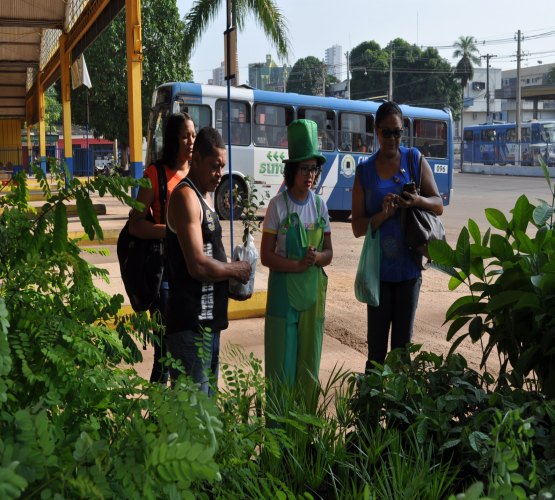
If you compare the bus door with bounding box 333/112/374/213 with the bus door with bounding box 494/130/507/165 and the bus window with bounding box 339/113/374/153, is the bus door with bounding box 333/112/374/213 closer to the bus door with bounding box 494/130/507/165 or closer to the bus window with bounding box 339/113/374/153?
the bus window with bounding box 339/113/374/153

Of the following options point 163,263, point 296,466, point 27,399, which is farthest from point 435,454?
point 163,263

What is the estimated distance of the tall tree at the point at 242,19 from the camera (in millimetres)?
19922

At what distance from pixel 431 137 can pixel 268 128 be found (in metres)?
5.87

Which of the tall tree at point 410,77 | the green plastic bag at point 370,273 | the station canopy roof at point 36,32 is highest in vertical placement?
the tall tree at point 410,77

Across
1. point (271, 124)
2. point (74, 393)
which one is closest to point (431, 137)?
point (271, 124)

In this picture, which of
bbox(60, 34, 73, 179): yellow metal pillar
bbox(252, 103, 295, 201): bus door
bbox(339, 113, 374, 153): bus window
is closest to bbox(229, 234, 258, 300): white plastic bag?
bbox(60, 34, 73, 179): yellow metal pillar

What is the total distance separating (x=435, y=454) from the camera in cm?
246

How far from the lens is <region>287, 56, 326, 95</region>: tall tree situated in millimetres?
96375

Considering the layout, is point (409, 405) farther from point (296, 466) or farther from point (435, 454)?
point (296, 466)

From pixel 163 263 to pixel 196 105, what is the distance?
50.6ft

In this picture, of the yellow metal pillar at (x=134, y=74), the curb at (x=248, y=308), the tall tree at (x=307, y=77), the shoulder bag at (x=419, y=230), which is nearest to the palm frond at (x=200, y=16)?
the yellow metal pillar at (x=134, y=74)

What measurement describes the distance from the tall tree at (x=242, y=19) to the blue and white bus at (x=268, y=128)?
4.82 feet

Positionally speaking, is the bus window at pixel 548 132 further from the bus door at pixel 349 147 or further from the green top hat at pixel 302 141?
the green top hat at pixel 302 141

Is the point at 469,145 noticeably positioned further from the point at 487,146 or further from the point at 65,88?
the point at 65,88
